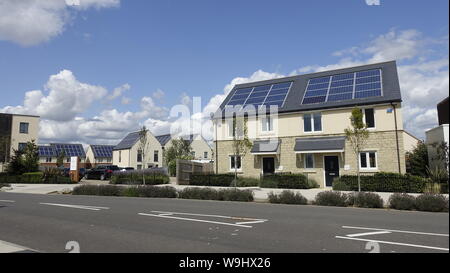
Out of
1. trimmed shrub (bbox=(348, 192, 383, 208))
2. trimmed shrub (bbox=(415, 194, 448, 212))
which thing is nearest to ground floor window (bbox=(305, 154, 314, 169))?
trimmed shrub (bbox=(348, 192, 383, 208))

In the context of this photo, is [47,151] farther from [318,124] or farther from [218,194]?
[218,194]

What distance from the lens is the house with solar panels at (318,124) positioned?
2261 cm

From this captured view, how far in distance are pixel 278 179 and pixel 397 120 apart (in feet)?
27.9

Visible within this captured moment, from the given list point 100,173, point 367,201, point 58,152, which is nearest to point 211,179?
point 367,201

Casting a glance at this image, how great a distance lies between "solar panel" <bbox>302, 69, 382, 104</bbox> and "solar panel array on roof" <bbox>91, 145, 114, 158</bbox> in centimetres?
5772

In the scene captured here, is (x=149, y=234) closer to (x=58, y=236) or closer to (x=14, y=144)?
(x=58, y=236)

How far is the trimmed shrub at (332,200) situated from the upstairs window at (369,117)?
32.6 ft

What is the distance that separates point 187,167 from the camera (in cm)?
2894

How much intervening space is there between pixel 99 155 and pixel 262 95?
54907mm

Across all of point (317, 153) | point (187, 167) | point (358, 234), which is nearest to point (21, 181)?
point (187, 167)

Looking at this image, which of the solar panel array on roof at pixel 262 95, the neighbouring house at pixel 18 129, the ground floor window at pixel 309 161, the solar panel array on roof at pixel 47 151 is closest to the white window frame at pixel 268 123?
the solar panel array on roof at pixel 262 95

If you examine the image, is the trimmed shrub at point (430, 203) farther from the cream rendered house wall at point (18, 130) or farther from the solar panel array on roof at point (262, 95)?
the cream rendered house wall at point (18, 130)

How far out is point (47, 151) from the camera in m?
73.1
